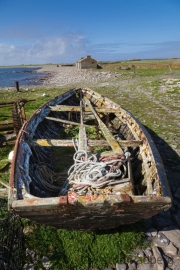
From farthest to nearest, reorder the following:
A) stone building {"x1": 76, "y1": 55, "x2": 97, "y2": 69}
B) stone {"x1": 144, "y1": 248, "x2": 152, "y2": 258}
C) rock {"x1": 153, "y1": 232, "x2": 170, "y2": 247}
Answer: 1. stone building {"x1": 76, "y1": 55, "x2": 97, "y2": 69}
2. rock {"x1": 153, "y1": 232, "x2": 170, "y2": 247}
3. stone {"x1": 144, "y1": 248, "x2": 152, "y2": 258}

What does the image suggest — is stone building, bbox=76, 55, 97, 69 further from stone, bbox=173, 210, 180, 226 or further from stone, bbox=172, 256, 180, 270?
stone, bbox=172, 256, 180, 270

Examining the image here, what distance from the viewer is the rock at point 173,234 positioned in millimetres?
4445

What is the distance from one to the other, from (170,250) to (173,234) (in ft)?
1.33

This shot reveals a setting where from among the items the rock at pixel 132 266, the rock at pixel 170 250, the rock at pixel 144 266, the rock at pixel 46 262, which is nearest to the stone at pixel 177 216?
the rock at pixel 170 250

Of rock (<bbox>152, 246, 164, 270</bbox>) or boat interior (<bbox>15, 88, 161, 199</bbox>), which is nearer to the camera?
rock (<bbox>152, 246, 164, 270</bbox>)

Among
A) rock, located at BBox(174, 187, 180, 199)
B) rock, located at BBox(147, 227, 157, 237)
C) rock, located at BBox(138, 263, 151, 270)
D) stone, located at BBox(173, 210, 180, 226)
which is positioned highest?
rock, located at BBox(174, 187, 180, 199)

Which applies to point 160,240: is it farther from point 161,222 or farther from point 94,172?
point 94,172

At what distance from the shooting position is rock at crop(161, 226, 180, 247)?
14.6 ft

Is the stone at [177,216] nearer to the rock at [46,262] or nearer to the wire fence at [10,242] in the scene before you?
the rock at [46,262]

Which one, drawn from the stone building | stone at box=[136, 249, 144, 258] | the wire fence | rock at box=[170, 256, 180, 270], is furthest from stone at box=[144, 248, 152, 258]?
the stone building

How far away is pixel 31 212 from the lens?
3.40 m

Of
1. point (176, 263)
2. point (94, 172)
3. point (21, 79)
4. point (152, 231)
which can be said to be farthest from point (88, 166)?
point (21, 79)

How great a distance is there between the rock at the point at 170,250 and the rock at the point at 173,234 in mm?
120

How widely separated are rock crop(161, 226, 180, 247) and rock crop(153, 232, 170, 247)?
8cm
